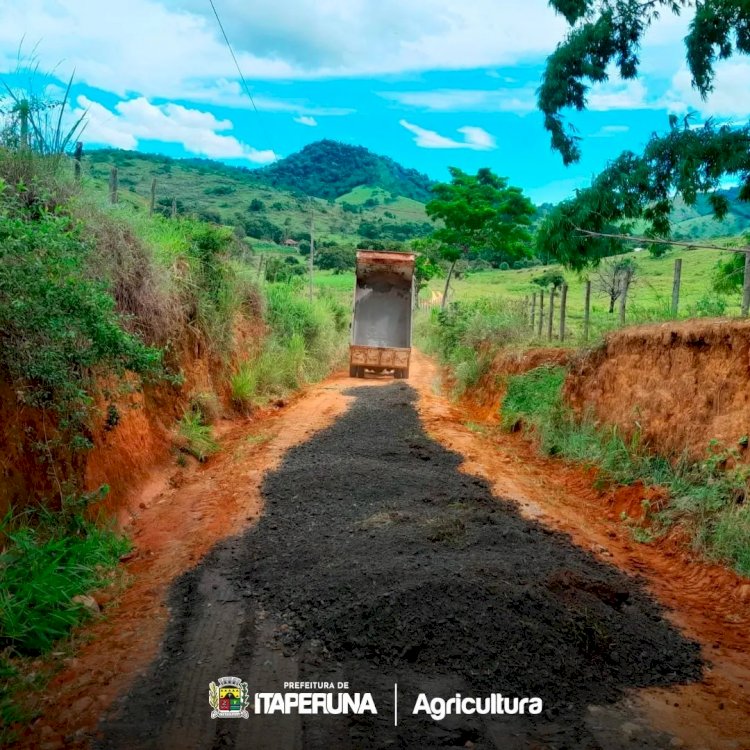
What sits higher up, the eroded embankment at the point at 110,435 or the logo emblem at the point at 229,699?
the eroded embankment at the point at 110,435

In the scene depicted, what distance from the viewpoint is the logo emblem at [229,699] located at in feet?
11.1

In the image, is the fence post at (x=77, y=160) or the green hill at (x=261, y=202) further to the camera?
the green hill at (x=261, y=202)

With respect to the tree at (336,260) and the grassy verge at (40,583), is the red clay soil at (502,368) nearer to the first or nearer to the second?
the grassy verge at (40,583)

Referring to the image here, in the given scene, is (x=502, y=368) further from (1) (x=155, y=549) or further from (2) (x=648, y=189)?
(1) (x=155, y=549)

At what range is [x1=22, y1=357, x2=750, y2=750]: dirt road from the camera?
3297 mm

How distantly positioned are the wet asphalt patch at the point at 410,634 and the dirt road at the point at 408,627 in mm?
13

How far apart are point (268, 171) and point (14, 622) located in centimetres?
6078

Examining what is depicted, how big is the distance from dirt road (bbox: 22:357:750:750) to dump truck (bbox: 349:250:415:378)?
12.5 m

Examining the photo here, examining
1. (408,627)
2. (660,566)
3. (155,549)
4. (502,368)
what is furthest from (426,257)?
(408,627)

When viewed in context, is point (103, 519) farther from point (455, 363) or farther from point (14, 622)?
point (455, 363)

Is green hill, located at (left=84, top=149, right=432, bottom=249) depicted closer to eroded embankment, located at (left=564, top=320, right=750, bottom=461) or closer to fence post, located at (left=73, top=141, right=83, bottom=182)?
fence post, located at (left=73, top=141, right=83, bottom=182)

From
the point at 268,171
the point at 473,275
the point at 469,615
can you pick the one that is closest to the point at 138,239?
the point at 469,615

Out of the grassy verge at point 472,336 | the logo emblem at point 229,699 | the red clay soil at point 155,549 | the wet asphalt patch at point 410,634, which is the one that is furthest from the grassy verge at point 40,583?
the grassy verge at point 472,336

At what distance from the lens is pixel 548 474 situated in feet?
29.8
